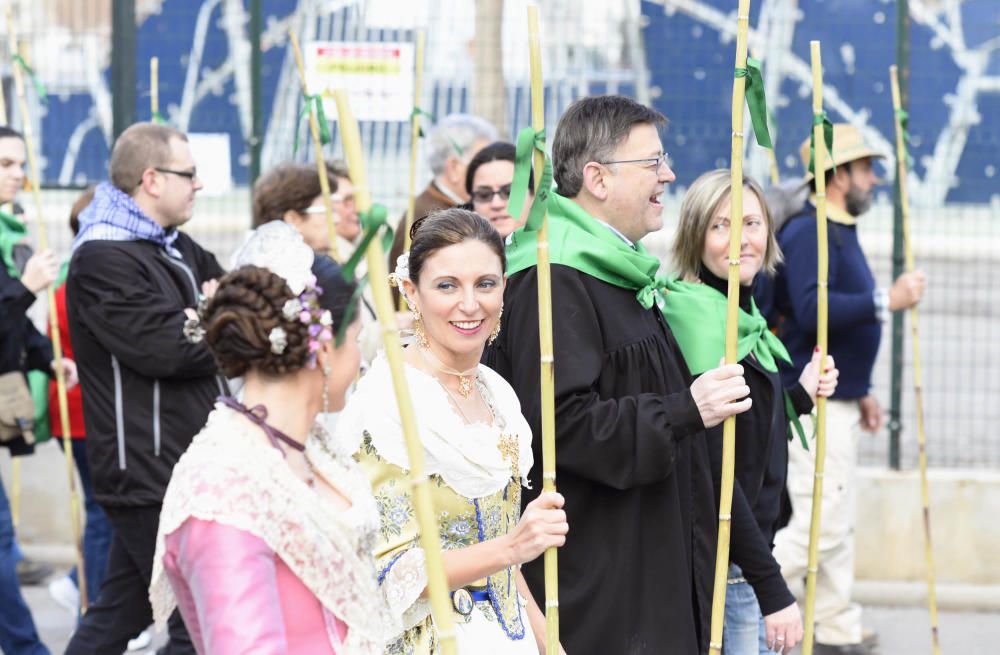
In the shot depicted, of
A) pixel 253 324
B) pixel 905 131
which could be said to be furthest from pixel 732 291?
pixel 905 131

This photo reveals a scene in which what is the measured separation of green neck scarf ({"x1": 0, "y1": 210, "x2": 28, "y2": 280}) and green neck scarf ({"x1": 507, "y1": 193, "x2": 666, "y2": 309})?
2.85m

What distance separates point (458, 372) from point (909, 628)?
4.17 meters

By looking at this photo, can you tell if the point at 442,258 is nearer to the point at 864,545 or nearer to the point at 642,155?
Answer: the point at 642,155

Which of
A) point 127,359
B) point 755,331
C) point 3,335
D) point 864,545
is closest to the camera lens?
point 755,331

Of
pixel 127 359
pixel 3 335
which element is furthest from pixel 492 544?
pixel 3 335

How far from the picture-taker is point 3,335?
5.85 meters

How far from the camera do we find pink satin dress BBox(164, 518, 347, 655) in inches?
86.5

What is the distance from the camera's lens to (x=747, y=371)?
163 inches

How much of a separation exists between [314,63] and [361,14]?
0.35 metres

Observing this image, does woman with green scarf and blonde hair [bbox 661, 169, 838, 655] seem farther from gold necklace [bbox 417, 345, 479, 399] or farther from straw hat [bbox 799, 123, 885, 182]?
straw hat [bbox 799, 123, 885, 182]

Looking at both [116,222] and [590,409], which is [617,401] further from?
[116,222]

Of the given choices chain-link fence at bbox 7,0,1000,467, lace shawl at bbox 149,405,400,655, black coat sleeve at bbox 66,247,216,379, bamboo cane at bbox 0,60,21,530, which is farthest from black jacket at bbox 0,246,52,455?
lace shawl at bbox 149,405,400,655

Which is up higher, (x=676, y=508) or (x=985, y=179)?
(x=985, y=179)

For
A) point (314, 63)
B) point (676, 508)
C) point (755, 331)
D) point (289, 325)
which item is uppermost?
point (314, 63)
